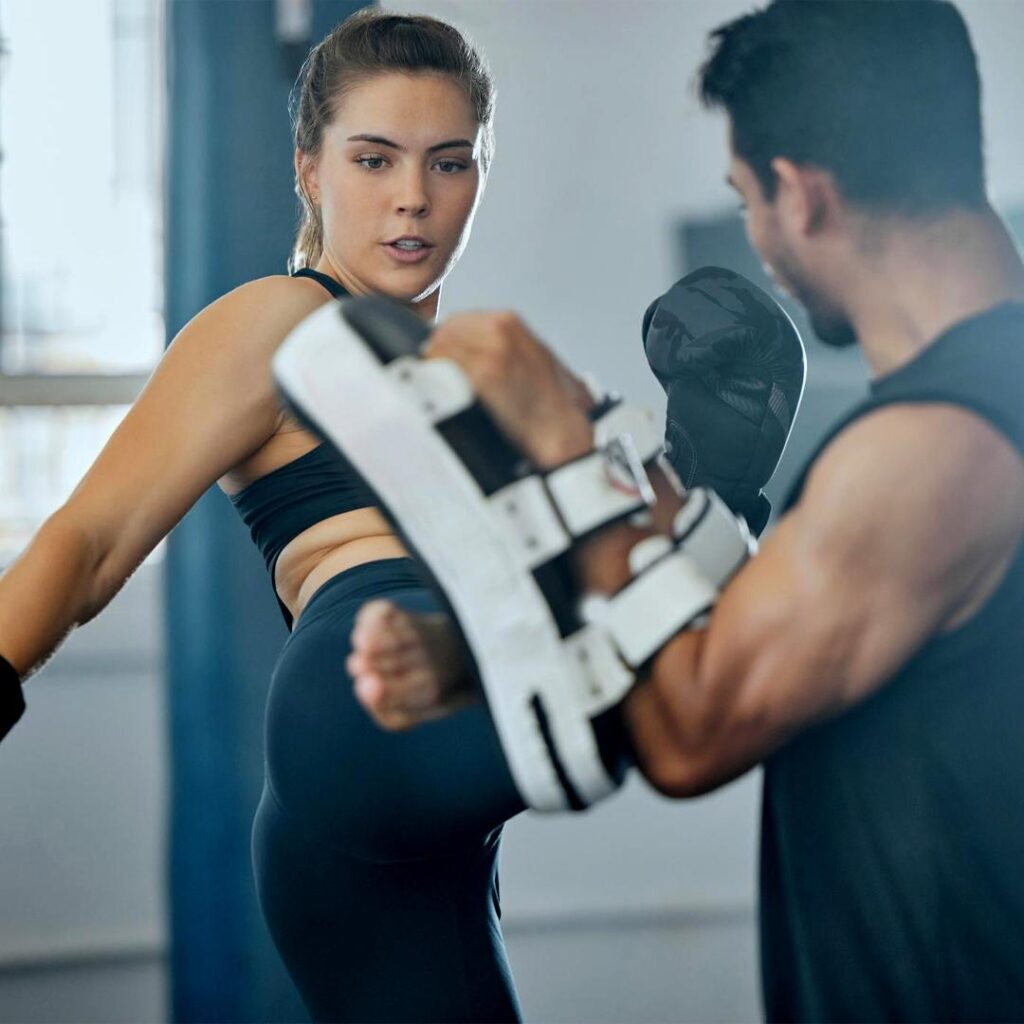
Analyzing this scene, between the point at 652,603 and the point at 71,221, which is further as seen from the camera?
the point at 71,221

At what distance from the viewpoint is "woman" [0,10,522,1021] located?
29.7 inches

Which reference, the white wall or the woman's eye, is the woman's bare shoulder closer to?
the woman's eye

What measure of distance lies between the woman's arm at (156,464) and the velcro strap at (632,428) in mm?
273

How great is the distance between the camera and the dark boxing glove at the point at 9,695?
730 mm

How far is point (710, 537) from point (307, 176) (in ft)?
1.64

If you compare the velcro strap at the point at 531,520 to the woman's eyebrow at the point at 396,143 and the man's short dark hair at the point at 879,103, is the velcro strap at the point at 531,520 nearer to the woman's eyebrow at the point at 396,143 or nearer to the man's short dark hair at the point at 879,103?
the man's short dark hair at the point at 879,103

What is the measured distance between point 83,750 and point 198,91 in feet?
2.98

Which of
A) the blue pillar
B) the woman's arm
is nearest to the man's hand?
the woman's arm

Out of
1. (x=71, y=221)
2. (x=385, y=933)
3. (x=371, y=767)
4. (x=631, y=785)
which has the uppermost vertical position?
(x=71, y=221)

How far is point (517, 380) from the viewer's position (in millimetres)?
593

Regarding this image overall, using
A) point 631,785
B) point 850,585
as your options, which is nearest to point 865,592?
point 850,585

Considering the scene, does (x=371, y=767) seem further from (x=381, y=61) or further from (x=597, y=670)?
(x=381, y=61)

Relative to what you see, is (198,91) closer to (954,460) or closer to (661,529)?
(661,529)

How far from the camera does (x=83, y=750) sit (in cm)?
186
